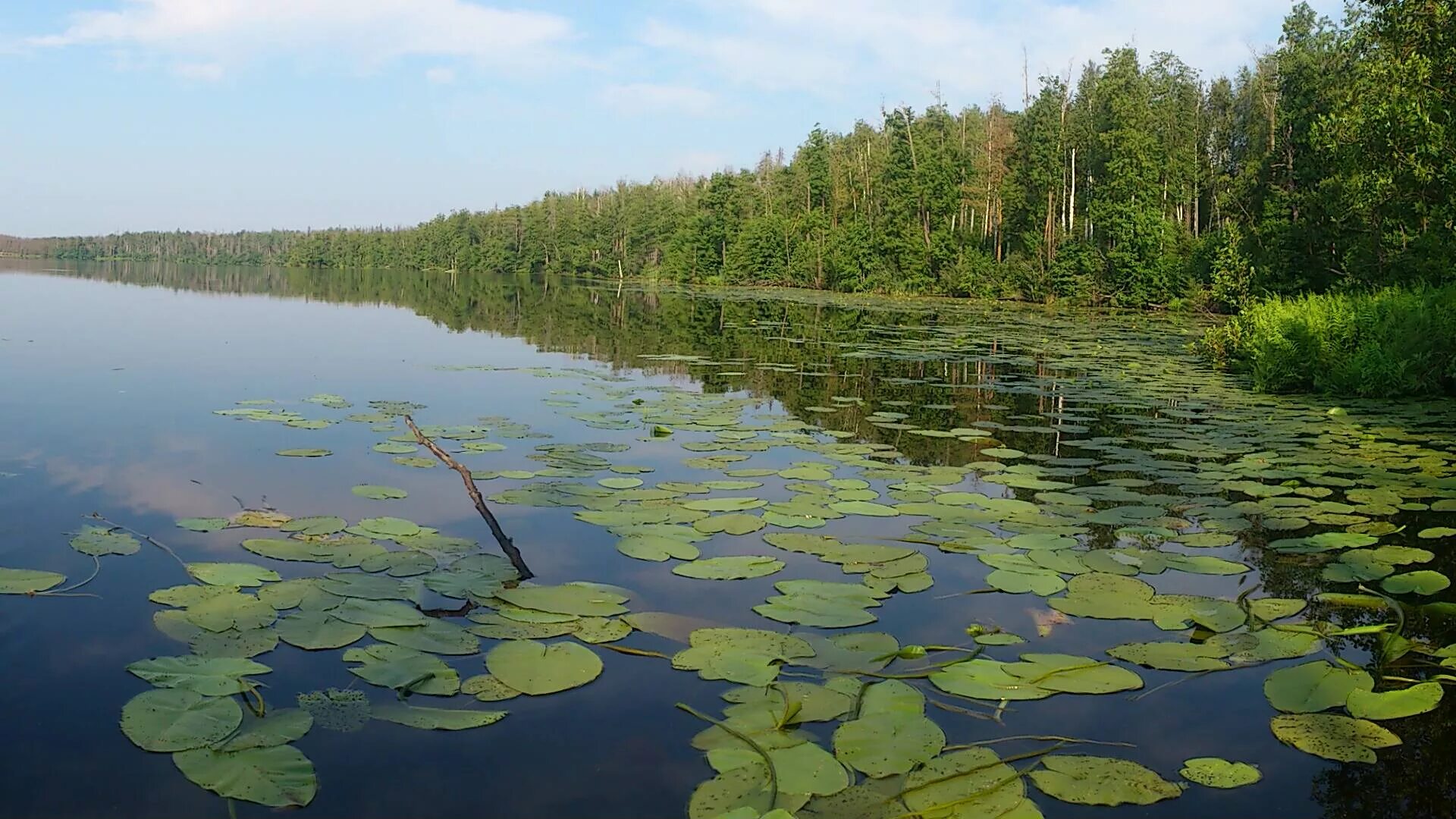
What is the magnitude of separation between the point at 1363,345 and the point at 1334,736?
9462 mm

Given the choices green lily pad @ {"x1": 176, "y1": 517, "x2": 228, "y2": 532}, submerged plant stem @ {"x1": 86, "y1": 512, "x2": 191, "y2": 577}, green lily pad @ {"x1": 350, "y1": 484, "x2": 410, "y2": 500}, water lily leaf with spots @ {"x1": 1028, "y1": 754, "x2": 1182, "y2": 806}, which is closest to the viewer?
water lily leaf with spots @ {"x1": 1028, "y1": 754, "x2": 1182, "y2": 806}

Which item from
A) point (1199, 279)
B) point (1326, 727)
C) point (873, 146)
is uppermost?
point (873, 146)

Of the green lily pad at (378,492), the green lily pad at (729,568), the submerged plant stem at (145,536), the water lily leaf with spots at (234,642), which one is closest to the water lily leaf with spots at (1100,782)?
the green lily pad at (729,568)

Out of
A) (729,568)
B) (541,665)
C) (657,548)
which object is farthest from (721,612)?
(541,665)

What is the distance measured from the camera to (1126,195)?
31016 millimetres

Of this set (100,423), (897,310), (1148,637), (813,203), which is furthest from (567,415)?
(813,203)

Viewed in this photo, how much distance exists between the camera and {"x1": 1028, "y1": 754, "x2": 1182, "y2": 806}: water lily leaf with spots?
2445 millimetres

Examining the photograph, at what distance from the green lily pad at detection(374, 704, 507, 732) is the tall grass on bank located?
10624mm

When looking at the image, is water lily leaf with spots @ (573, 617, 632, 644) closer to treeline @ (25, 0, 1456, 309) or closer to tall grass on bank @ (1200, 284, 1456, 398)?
tall grass on bank @ (1200, 284, 1456, 398)

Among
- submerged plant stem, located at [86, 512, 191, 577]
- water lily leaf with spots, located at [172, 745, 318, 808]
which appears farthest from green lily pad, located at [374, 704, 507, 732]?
submerged plant stem, located at [86, 512, 191, 577]

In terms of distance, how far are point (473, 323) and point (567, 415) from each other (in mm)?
13793

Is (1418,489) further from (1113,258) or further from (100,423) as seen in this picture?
(1113,258)

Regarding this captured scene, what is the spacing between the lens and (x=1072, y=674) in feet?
10.3

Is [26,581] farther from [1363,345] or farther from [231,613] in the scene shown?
[1363,345]
